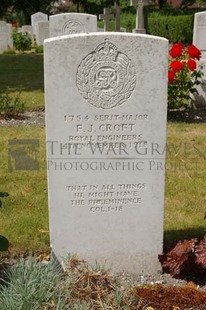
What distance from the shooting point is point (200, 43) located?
30.3 ft

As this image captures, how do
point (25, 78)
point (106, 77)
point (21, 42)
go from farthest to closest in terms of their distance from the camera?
point (21, 42) → point (25, 78) → point (106, 77)

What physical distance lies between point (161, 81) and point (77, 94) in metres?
0.60

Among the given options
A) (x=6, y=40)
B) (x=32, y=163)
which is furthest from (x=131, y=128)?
(x=6, y=40)

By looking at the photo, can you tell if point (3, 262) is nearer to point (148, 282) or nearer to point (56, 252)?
point (56, 252)

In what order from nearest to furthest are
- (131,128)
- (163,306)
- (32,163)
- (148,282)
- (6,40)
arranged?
(163,306)
(131,128)
(148,282)
(32,163)
(6,40)

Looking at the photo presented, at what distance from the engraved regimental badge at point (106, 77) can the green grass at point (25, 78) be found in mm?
5949

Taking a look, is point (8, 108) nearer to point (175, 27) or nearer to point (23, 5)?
point (175, 27)

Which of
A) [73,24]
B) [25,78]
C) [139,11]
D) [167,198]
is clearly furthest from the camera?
[139,11]

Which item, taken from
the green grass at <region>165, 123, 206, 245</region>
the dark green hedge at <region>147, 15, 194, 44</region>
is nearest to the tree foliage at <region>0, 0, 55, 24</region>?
the dark green hedge at <region>147, 15, 194, 44</region>

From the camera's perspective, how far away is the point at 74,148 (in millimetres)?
3500

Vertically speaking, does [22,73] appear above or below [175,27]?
below

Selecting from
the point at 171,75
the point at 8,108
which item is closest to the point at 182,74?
the point at 171,75

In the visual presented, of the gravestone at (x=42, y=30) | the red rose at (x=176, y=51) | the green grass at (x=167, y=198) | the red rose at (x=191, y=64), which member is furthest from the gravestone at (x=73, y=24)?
the gravestone at (x=42, y=30)

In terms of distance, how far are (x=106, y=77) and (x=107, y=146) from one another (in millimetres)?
509
